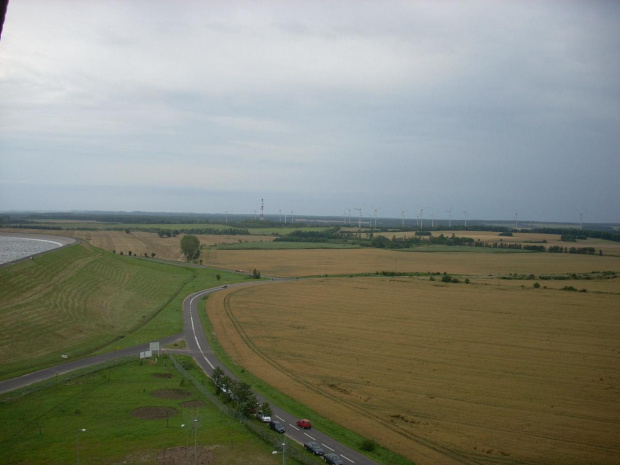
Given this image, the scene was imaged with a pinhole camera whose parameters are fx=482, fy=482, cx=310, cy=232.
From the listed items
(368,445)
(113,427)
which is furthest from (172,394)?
(368,445)

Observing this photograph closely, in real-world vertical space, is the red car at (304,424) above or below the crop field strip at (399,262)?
below

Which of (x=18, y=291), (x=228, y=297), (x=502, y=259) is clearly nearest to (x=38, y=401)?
(x=18, y=291)

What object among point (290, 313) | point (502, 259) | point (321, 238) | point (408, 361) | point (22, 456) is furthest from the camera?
point (321, 238)

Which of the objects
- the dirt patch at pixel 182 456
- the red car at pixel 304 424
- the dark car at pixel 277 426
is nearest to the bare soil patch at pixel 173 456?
the dirt patch at pixel 182 456

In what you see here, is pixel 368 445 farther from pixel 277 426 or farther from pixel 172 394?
pixel 172 394

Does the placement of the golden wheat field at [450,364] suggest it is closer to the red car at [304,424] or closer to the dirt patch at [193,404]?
the red car at [304,424]

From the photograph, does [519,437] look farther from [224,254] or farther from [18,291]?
[224,254]
